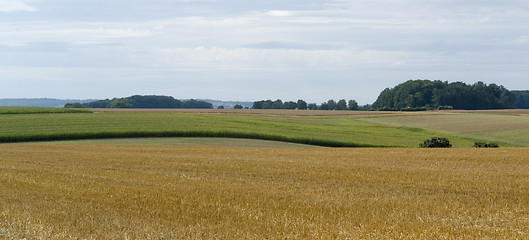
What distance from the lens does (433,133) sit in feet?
229

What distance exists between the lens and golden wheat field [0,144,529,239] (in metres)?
10.8

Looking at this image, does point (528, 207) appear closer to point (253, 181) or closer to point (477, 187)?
point (477, 187)

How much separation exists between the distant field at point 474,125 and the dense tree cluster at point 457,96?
6232 centimetres

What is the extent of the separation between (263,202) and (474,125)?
220 ft

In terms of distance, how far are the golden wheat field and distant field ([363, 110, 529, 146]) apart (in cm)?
4398

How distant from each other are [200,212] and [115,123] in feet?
161

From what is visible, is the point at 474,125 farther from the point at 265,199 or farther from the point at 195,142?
the point at 265,199

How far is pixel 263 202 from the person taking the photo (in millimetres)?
→ 13531

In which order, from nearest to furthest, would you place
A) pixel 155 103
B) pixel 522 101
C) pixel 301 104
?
pixel 155 103 < pixel 301 104 < pixel 522 101

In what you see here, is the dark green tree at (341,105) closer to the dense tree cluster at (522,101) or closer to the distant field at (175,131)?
the dense tree cluster at (522,101)

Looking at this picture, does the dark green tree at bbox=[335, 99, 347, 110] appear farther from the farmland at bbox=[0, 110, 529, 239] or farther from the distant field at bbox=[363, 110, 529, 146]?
the farmland at bbox=[0, 110, 529, 239]

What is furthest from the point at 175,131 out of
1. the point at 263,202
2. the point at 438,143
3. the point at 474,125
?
the point at 263,202

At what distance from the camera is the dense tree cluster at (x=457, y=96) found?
155000 mm

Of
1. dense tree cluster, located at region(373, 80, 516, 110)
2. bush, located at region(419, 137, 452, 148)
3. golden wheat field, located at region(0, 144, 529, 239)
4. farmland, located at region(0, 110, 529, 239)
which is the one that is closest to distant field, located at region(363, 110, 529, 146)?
bush, located at region(419, 137, 452, 148)
